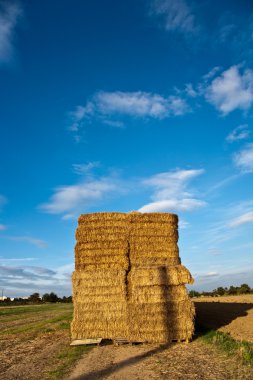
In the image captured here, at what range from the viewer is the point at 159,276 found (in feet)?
46.5

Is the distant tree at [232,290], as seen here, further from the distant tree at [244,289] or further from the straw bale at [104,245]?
the straw bale at [104,245]

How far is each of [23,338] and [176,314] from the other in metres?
6.28

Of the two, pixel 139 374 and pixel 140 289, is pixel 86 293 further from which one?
pixel 139 374

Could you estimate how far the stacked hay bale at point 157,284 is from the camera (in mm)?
13727

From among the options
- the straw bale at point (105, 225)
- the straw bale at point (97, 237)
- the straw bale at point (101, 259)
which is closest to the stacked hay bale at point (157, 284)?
the straw bale at point (105, 225)

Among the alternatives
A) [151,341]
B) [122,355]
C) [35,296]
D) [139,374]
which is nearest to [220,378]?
[139,374]

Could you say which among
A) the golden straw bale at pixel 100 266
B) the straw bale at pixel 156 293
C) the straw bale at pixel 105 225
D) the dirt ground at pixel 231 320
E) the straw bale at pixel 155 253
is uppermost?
the straw bale at pixel 105 225

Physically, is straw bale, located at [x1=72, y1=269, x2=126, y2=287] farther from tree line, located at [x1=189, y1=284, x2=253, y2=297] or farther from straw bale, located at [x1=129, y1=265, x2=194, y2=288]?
tree line, located at [x1=189, y1=284, x2=253, y2=297]

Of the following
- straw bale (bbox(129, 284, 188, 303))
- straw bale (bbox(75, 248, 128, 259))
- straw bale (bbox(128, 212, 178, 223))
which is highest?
straw bale (bbox(128, 212, 178, 223))

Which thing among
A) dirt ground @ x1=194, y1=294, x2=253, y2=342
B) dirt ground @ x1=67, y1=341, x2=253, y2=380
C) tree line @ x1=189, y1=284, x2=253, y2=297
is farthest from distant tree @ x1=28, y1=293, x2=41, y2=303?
dirt ground @ x1=67, y1=341, x2=253, y2=380

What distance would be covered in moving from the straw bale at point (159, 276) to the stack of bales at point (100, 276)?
1.36 ft

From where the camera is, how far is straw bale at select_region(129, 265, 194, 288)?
14156 millimetres

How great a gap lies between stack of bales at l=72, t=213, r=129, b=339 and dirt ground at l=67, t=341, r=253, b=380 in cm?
149

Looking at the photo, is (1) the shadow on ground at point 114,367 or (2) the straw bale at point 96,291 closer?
(1) the shadow on ground at point 114,367
